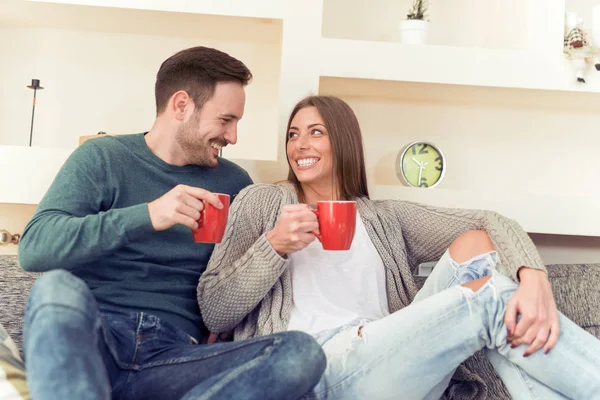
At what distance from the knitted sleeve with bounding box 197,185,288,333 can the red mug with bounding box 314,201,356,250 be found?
166 millimetres

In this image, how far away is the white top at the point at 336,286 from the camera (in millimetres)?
1434

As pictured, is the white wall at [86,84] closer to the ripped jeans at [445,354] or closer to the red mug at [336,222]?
the red mug at [336,222]

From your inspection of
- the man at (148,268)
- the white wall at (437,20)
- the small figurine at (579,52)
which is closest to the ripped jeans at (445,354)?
the man at (148,268)

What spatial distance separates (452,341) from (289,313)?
435 millimetres

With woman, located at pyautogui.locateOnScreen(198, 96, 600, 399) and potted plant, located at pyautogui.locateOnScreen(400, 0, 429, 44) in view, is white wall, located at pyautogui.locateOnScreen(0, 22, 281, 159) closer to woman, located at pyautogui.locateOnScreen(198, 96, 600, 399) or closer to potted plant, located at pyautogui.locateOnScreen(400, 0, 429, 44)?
potted plant, located at pyautogui.locateOnScreen(400, 0, 429, 44)

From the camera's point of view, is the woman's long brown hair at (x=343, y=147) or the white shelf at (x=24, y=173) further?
the white shelf at (x=24, y=173)

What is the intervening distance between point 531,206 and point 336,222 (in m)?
1.05

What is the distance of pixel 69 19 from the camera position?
6.98 feet

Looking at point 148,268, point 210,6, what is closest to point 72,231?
point 148,268

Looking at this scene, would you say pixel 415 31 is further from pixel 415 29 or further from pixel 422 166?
pixel 422 166

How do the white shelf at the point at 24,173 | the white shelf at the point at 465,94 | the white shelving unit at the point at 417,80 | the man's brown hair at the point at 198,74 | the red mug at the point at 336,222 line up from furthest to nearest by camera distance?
the white shelf at the point at 465,94 < the white shelving unit at the point at 417,80 < the white shelf at the point at 24,173 < the man's brown hair at the point at 198,74 < the red mug at the point at 336,222

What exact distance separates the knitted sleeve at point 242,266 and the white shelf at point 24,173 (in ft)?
2.26

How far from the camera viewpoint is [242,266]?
55.4 inches

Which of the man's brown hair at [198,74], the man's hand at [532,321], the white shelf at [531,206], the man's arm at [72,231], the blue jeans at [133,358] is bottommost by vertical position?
the blue jeans at [133,358]
